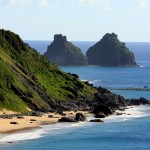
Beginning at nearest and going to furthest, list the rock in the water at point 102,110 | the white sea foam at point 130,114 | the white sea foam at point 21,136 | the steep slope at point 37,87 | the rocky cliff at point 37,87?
the white sea foam at point 21,136 → the white sea foam at point 130,114 → the rocky cliff at point 37,87 → the steep slope at point 37,87 → the rock in the water at point 102,110

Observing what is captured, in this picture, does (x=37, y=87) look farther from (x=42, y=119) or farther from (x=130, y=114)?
(x=42, y=119)

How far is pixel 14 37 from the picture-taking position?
183125 mm

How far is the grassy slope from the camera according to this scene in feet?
470

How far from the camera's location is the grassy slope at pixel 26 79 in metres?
143

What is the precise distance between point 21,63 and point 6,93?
1500 inches

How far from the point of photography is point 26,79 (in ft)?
521

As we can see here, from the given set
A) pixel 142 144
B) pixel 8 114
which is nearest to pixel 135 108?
pixel 8 114

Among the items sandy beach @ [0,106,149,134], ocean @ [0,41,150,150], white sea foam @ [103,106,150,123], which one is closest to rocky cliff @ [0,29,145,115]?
white sea foam @ [103,106,150,123]

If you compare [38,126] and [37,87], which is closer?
[38,126]

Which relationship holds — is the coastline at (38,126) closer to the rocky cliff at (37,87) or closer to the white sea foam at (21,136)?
the white sea foam at (21,136)

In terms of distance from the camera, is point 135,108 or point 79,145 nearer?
point 79,145

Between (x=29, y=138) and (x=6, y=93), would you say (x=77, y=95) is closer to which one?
(x=6, y=93)

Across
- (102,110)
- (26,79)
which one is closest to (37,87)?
(26,79)

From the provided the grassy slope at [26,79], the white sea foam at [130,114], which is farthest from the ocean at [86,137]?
the grassy slope at [26,79]
